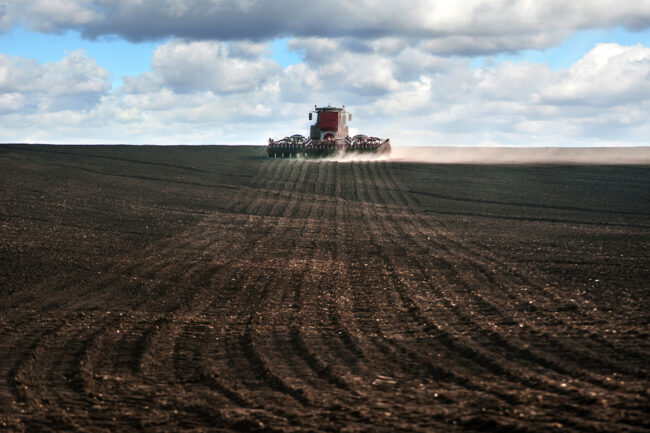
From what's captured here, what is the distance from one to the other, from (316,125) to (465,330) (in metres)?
41.4

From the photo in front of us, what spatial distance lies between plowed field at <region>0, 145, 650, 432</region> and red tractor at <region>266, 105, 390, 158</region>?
70.9 feet

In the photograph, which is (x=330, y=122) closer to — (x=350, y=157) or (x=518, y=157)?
(x=350, y=157)

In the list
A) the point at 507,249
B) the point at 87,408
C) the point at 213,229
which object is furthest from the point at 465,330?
the point at 213,229

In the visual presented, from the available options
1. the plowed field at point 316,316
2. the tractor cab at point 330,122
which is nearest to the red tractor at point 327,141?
the tractor cab at point 330,122

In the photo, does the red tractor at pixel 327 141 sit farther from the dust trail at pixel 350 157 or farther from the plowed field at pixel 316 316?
the plowed field at pixel 316 316

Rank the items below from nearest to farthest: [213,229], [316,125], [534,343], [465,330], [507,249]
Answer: [534,343] → [465,330] → [507,249] → [213,229] → [316,125]

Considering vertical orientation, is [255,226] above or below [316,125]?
below

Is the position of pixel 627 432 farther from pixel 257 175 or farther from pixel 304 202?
pixel 257 175

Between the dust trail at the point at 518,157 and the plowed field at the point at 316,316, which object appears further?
the dust trail at the point at 518,157

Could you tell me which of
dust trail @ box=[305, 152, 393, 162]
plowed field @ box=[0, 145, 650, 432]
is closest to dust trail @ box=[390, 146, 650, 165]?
dust trail @ box=[305, 152, 393, 162]

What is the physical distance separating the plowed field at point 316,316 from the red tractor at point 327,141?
851 inches

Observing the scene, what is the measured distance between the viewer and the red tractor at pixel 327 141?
46.7m

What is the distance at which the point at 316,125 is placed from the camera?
164 ft

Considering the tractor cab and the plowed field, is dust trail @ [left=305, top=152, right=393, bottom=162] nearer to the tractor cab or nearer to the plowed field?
the tractor cab
